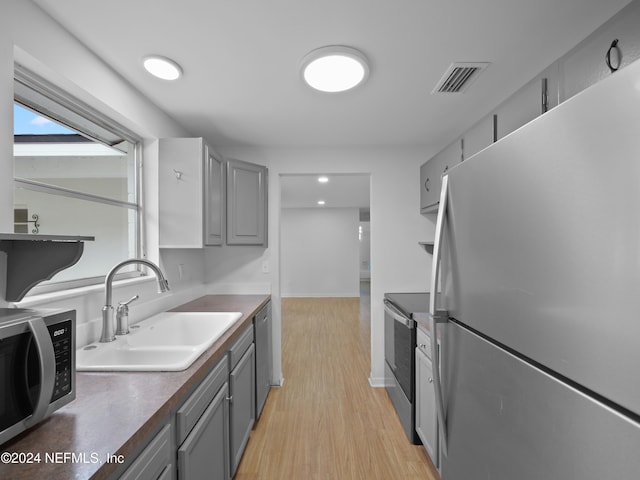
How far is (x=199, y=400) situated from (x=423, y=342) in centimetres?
133

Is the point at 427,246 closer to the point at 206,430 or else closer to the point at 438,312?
the point at 438,312

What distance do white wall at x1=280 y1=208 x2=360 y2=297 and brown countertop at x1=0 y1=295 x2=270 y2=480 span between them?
6783mm

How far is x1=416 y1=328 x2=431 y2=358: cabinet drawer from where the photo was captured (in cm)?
179

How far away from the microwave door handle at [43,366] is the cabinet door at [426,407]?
65.9 inches

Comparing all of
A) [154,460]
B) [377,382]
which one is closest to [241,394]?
[154,460]

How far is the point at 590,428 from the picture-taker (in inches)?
22.0

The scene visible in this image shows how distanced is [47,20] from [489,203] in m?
1.90

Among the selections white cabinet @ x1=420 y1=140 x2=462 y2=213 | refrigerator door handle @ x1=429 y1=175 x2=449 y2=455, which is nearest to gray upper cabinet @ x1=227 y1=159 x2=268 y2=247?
white cabinet @ x1=420 y1=140 x2=462 y2=213

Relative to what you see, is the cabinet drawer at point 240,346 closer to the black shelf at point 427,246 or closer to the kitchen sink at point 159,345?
the kitchen sink at point 159,345

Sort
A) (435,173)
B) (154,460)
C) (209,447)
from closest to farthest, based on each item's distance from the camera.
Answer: (154,460) < (209,447) < (435,173)

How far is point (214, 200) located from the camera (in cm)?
239

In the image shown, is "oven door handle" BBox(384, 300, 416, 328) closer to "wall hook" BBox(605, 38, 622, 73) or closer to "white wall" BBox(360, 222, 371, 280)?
"wall hook" BBox(605, 38, 622, 73)

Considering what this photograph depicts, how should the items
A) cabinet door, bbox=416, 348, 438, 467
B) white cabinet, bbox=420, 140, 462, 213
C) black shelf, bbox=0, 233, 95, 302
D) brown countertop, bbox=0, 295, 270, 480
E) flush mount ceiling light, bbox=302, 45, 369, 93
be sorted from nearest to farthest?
1. brown countertop, bbox=0, 295, 270, 480
2. black shelf, bbox=0, 233, 95, 302
3. flush mount ceiling light, bbox=302, 45, 369, 93
4. cabinet door, bbox=416, 348, 438, 467
5. white cabinet, bbox=420, 140, 462, 213

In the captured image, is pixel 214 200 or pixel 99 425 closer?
pixel 99 425
